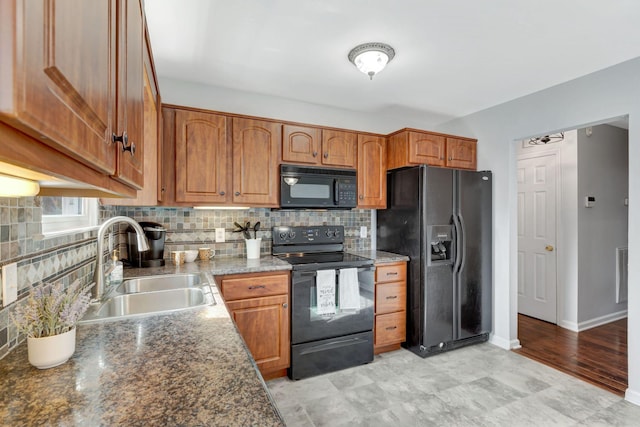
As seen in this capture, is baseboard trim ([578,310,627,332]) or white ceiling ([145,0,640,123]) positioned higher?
white ceiling ([145,0,640,123])

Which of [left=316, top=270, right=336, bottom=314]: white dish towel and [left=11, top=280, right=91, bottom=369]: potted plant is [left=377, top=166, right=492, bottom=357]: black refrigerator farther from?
[left=11, top=280, right=91, bottom=369]: potted plant

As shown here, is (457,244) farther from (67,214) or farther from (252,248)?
Answer: (67,214)

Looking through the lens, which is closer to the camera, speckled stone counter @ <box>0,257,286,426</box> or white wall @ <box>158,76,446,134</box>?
speckled stone counter @ <box>0,257,286,426</box>

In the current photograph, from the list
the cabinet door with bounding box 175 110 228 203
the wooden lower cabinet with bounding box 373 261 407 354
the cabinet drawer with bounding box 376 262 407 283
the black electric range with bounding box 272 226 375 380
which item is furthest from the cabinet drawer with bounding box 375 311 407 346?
the cabinet door with bounding box 175 110 228 203

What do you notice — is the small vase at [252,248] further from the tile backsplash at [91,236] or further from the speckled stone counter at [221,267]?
the tile backsplash at [91,236]

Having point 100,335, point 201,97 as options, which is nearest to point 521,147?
point 201,97

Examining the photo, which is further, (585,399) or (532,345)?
(532,345)

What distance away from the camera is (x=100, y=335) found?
1092mm

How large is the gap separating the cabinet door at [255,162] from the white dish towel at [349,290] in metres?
0.86

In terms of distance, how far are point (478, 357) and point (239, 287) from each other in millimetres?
2266

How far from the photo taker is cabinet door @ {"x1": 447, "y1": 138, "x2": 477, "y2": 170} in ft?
10.5

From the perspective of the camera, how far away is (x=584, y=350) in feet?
9.78

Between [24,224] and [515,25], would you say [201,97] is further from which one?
[515,25]

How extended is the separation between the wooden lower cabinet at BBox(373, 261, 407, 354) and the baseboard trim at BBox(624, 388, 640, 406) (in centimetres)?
157
